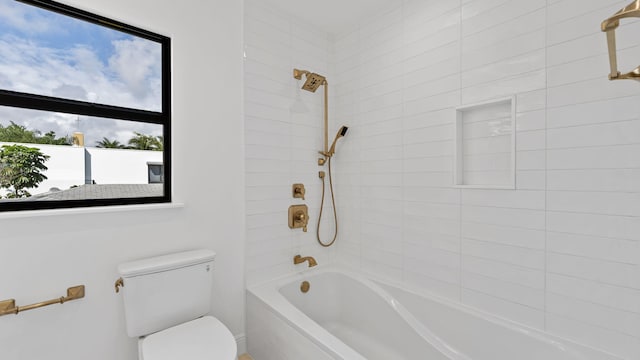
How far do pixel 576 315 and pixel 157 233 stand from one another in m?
2.22

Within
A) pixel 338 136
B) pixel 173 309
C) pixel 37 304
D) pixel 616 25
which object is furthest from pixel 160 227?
pixel 616 25

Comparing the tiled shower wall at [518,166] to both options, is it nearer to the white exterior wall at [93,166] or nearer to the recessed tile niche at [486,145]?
the recessed tile niche at [486,145]

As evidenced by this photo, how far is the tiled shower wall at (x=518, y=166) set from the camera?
1242mm

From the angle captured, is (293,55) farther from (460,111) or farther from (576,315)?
(576,315)

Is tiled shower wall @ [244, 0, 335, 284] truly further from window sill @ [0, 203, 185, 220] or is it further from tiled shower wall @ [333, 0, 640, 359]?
window sill @ [0, 203, 185, 220]

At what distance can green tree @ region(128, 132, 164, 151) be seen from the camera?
1716mm

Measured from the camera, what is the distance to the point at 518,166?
1.50 metres

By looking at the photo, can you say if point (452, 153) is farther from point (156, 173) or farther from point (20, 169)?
point (20, 169)

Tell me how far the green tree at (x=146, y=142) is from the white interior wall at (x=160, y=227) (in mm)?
115

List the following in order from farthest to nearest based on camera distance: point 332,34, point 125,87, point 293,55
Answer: point 332,34
point 293,55
point 125,87

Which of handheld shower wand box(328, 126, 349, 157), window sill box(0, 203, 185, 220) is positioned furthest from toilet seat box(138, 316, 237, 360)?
handheld shower wand box(328, 126, 349, 157)

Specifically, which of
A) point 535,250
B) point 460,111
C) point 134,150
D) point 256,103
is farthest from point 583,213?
point 134,150

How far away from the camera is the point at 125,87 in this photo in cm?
168

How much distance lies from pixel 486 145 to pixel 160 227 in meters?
1.99
